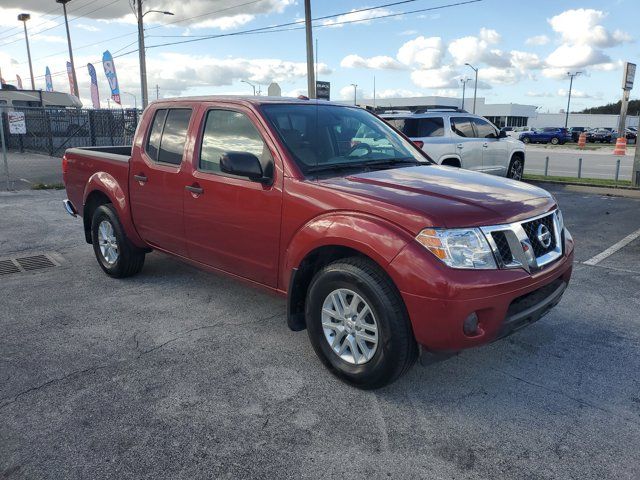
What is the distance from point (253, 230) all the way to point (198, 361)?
1020 millimetres

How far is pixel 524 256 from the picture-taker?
314 cm

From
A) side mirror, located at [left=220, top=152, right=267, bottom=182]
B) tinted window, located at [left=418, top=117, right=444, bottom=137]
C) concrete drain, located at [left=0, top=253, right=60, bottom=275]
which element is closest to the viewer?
side mirror, located at [left=220, top=152, right=267, bottom=182]

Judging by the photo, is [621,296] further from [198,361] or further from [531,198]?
[198,361]

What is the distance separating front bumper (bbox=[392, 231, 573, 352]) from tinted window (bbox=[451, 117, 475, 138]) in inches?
351

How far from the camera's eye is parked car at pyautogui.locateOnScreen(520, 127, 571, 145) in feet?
144

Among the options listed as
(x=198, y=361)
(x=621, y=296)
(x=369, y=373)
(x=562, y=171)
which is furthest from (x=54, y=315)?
(x=562, y=171)

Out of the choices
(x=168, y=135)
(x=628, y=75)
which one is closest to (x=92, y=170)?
(x=168, y=135)

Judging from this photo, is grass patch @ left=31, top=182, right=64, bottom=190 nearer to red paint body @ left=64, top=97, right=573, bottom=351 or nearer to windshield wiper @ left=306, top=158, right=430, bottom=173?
red paint body @ left=64, top=97, right=573, bottom=351

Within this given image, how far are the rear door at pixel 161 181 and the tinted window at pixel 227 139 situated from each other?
28cm

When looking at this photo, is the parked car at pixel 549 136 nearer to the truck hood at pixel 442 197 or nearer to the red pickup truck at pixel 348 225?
the red pickup truck at pixel 348 225

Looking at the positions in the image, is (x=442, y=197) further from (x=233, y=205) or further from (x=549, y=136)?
(x=549, y=136)

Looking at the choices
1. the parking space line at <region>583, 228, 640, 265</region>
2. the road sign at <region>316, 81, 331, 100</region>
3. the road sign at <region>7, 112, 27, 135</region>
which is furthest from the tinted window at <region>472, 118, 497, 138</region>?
the road sign at <region>7, 112, 27, 135</region>

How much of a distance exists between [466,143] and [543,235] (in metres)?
8.56

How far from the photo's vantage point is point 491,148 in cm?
1218
